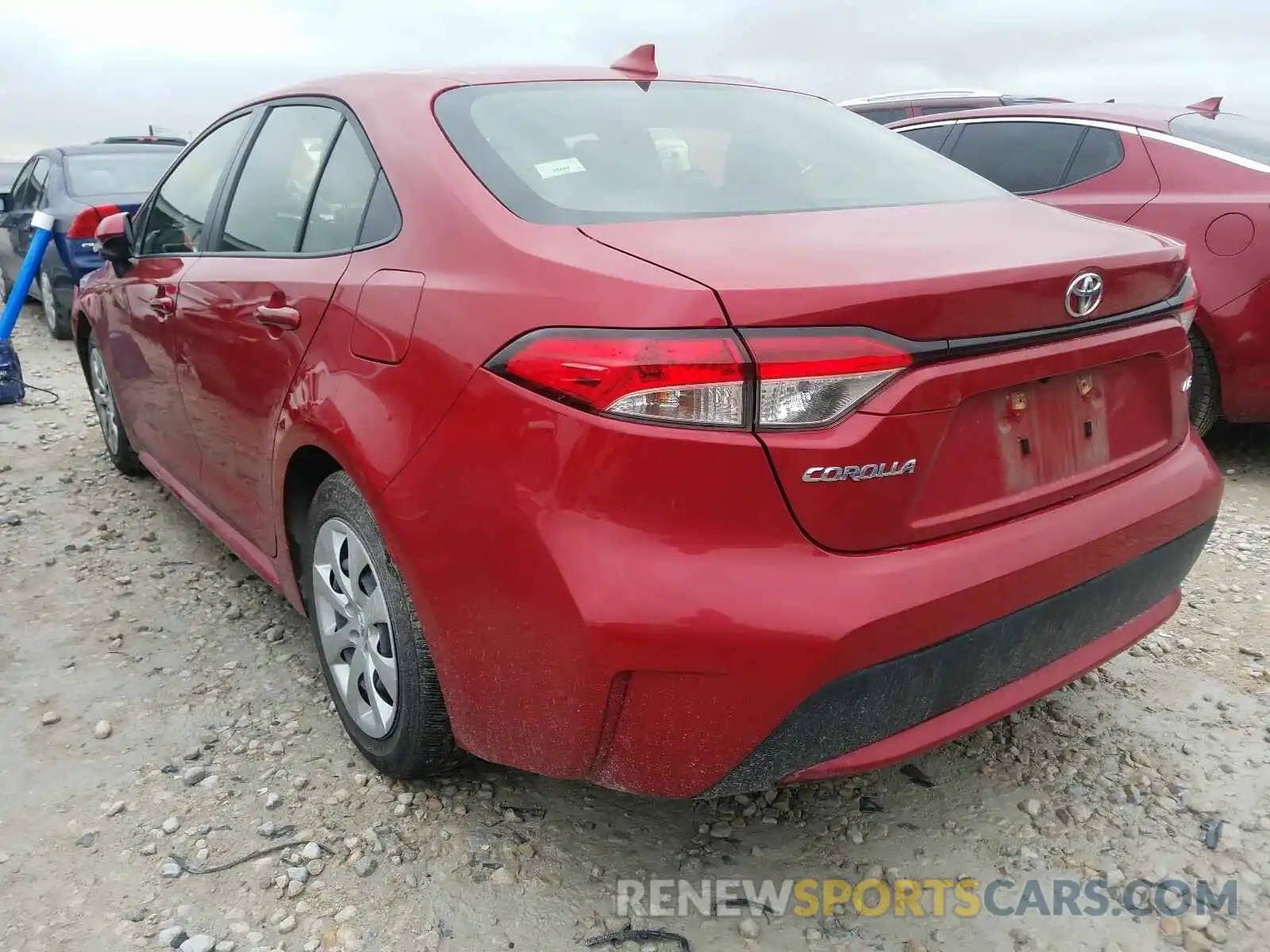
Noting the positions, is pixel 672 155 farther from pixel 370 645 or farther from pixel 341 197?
pixel 370 645

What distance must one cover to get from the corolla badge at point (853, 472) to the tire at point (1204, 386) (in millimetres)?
3003

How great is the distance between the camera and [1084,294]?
1.70 meters

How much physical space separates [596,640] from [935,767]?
1192 millimetres

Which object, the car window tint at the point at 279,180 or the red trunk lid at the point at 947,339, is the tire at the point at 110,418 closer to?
the car window tint at the point at 279,180

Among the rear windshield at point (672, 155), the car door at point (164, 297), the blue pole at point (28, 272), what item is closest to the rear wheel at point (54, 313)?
the blue pole at point (28, 272)

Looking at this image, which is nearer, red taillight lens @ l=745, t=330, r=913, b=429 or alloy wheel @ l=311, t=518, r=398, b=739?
red taillight lens @ l=745, t=330, r=913, b=429

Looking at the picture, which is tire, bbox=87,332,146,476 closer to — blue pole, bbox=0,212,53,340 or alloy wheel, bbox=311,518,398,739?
blue pole, bbox=0,212,53,340

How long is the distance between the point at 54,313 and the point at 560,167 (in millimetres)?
7269

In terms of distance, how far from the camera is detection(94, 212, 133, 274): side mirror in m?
3.39

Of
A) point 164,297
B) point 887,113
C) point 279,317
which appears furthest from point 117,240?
point 887,113

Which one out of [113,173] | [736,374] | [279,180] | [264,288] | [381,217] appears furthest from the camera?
[113,173]

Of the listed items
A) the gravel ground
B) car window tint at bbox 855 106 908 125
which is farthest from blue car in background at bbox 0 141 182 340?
car window tint at bbox 855 106 908 125

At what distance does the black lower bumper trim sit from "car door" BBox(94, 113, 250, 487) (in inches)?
87.9

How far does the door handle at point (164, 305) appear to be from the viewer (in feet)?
9.77
